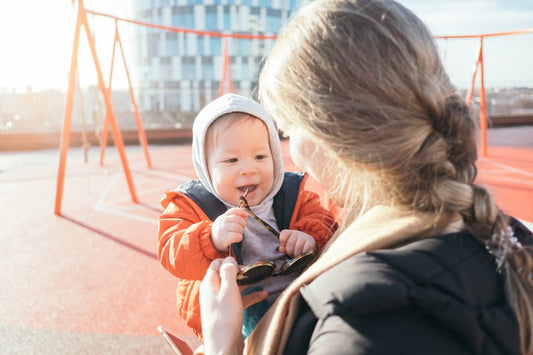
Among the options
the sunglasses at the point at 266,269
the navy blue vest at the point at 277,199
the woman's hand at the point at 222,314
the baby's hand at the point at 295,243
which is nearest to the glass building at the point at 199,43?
the navy blue vest at the point at 277,199

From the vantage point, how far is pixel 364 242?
29.2 inches

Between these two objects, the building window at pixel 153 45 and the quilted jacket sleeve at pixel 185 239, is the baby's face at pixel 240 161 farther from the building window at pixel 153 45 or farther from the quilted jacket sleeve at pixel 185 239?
the building window at pixel 153 45

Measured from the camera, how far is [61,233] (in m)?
3.50

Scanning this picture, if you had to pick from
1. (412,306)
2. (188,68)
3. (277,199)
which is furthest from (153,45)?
(412,306)

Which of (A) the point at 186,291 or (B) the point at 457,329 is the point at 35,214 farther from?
(B) the point at 457,329

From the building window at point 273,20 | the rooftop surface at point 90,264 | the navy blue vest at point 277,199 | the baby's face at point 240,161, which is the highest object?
the building window at point 273,20

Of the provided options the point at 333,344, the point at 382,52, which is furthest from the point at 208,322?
the point at 382,52

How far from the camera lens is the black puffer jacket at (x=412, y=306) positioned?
2.05 ft

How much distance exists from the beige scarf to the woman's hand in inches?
3.7

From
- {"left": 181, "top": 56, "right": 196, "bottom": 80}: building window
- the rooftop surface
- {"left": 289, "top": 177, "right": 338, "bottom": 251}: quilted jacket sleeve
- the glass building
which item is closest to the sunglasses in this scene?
{"left": 289, "top": 177, "right": 338, "bottom": 251}: quilted jacket sleeve

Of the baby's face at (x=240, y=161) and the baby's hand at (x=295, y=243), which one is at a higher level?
the baby's face at (x=240, y=161)

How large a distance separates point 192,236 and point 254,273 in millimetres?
247

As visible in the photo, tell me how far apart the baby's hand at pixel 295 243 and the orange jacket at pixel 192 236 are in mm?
94

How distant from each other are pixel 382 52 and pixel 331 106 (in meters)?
0.12
